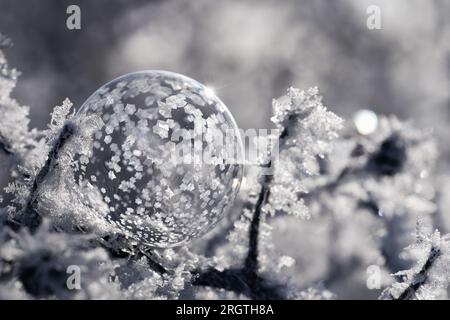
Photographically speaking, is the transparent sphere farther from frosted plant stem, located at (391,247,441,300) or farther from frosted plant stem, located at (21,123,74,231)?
frosted plant stem, located at (391,247,441,300)

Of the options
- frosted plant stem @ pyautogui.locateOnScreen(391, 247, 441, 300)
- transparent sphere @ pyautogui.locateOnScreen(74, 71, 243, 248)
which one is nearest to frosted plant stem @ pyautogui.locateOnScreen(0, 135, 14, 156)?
transparent sphere @ pyautogui.locateOnScreen(74, 71, 243, 248)

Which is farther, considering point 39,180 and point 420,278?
point 420,278

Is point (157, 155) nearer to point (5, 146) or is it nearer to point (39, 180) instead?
point (39, 180)

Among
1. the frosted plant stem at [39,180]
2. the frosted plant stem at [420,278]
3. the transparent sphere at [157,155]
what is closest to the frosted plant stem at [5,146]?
the frosted plant stem at [39,180]

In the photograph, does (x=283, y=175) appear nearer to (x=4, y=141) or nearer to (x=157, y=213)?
(x=157, y=213)

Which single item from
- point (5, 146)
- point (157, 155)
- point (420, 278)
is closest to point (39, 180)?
point (5, 146)

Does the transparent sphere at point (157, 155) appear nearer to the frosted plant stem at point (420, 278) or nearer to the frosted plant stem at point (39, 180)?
the frosted plant stem at point (39, 180)

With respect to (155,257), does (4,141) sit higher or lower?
higher
